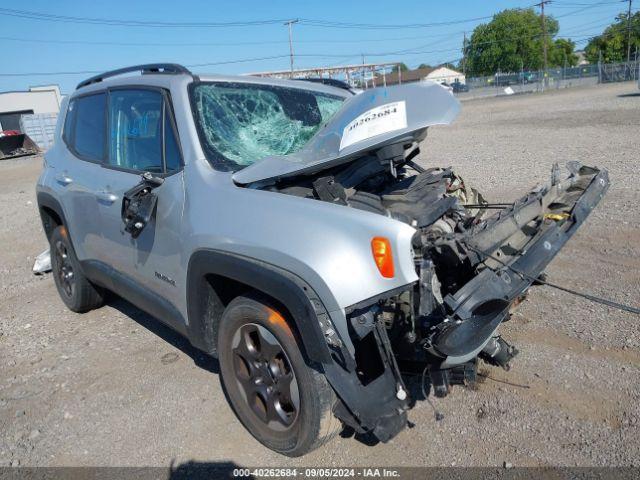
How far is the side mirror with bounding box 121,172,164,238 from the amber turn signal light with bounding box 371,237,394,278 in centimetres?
153

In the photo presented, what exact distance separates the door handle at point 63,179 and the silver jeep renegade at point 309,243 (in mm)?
513

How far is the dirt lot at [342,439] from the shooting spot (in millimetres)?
2916

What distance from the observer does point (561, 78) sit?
185ft

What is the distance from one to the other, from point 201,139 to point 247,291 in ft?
3.18

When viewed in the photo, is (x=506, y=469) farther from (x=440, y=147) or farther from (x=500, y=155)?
(x=440, y=147)

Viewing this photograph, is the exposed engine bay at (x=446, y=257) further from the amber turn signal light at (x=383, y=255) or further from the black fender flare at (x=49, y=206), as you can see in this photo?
the black fender flare at (x=49, y=206)

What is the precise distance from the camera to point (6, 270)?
23.0 ft

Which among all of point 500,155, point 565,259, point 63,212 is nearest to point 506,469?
point 565,259

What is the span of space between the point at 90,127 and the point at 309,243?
9.34ft

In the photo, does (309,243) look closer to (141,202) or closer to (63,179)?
(141,202)

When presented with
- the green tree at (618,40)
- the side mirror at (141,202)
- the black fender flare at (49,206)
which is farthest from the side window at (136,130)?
the green tree at (618,40)

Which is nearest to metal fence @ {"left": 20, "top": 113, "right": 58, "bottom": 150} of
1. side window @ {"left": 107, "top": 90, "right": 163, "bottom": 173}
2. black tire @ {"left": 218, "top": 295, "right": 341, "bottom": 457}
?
side window @ {"left": 107, "top": 90, "right": 163, "bottom": 173}

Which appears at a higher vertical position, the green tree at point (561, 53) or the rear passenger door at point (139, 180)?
the green tree at point (561, 53)

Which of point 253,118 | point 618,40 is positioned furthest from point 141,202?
point 618,40
